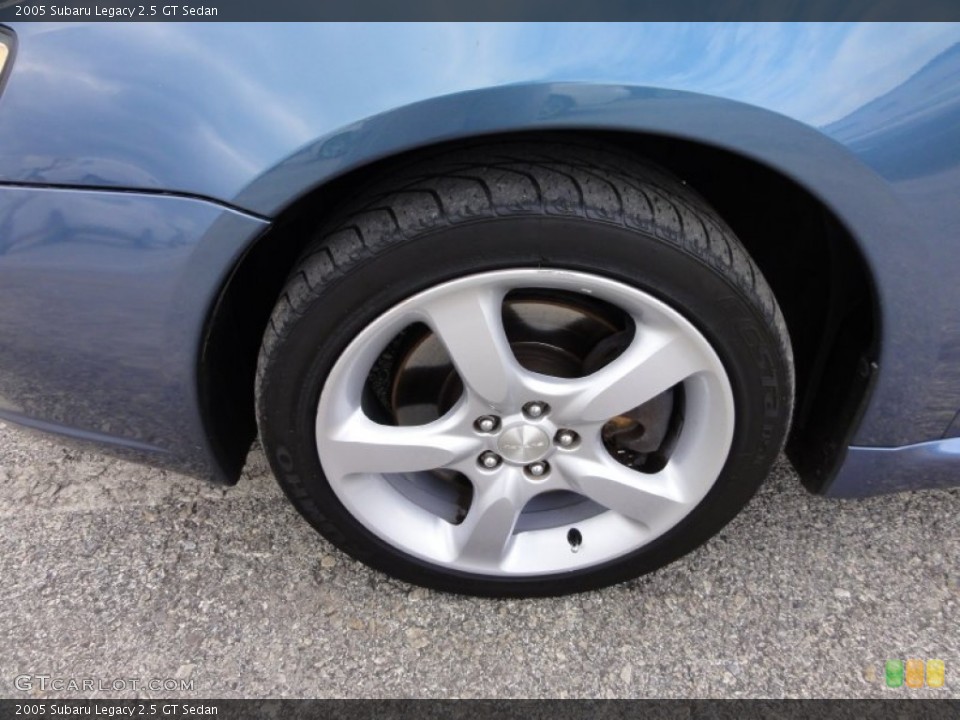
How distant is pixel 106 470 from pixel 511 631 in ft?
3.57

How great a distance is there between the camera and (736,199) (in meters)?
1.54

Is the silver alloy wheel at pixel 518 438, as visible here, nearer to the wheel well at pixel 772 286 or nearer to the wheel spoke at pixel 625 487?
the wheel spoke at pixel 625 487

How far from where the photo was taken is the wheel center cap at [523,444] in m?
1.49

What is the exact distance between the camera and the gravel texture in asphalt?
1.60 meters

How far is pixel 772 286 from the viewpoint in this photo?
5.37ft

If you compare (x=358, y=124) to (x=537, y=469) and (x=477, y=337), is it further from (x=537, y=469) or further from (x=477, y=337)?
(x=537, y=469)

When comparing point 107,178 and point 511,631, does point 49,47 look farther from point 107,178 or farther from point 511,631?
point 511,631

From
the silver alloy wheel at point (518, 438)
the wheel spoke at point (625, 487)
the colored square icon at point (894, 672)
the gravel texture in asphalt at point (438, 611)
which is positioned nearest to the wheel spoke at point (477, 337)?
the silver alloy wheel at point (518, 438)

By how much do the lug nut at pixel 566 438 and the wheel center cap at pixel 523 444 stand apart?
0.9 inches

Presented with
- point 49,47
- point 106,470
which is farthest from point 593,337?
point 106,470

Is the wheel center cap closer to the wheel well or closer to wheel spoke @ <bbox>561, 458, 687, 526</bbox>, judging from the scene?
wheel spoke @ <bbox>561, 458, 687, 526</bbox>

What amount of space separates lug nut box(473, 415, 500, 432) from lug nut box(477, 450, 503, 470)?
6 centimetres

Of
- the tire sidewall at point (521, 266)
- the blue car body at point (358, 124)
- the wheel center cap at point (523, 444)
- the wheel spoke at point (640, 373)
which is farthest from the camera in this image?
the wheel center cap at point (523, 444)

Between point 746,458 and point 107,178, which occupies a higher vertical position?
point 107,178
